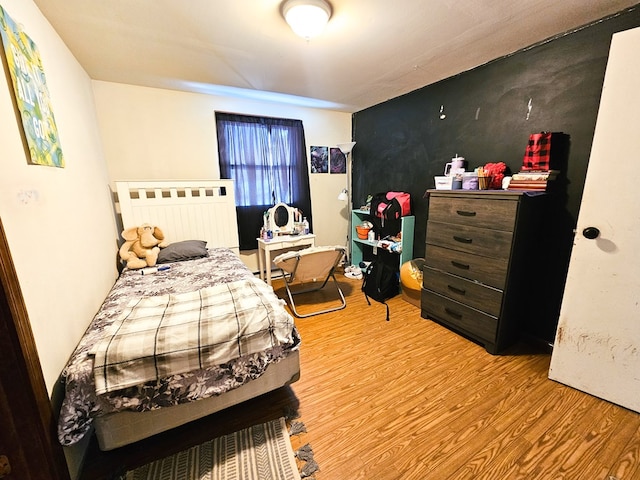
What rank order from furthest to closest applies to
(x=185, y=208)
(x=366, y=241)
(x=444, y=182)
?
(x=366, y=241), (x=185, y=208), (x=444, y=182)

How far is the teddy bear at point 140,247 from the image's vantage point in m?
2.27

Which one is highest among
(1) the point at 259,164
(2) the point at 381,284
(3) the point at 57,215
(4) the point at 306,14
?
(4) the point at 306,14

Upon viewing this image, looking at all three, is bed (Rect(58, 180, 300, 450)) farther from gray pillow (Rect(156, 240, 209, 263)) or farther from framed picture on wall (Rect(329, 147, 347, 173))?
framed picture on wall (Rect(329, 147, 347, 173))

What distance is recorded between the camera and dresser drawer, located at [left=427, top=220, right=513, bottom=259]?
1.79 metres

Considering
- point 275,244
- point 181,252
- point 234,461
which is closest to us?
point 234,461

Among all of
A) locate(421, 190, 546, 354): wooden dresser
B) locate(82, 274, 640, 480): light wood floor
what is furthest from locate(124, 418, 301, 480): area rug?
locate(421, 190, 546, 354): wooden dresser

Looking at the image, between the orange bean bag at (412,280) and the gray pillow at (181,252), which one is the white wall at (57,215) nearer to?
the gray pillow at (181,252)

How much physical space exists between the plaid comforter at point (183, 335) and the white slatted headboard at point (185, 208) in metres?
1.41

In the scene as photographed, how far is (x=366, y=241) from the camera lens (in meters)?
3.41

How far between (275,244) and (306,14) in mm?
2136

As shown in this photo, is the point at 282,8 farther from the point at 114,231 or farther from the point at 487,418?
the point at 487,418

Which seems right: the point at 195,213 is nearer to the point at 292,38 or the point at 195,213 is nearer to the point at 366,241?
the point at 292,38

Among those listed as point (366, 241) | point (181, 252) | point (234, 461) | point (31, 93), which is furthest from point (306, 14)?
point (366, 241)

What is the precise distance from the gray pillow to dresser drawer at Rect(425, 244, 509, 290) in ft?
7.07
